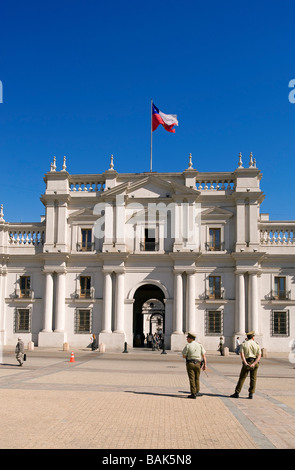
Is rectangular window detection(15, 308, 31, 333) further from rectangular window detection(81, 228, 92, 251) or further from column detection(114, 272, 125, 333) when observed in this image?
column detection(114, 272, 125, 333)

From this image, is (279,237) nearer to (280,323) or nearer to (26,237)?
(280,323)

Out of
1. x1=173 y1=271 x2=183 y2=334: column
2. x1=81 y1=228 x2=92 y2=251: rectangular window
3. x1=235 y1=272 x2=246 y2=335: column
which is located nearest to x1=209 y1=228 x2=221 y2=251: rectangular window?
x1=235 y1=272 x2=246 y2=335: column

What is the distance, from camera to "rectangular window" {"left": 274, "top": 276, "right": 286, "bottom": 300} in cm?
4131

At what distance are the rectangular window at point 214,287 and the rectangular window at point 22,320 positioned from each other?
15.2 meters

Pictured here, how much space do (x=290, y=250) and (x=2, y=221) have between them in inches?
953

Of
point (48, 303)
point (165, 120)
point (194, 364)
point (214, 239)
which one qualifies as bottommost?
point (194, 364)

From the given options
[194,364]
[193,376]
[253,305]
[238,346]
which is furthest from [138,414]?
[253,305]

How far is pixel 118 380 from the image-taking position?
62.5ft

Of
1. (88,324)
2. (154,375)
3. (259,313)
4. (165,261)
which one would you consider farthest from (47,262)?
(154,375)

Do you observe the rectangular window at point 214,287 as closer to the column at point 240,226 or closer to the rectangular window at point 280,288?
the column at point 240,226

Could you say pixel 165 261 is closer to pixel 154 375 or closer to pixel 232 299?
pixel 232 299

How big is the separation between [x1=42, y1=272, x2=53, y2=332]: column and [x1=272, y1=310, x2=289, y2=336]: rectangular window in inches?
705

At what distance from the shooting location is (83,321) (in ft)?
140

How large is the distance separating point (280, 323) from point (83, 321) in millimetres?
15859
